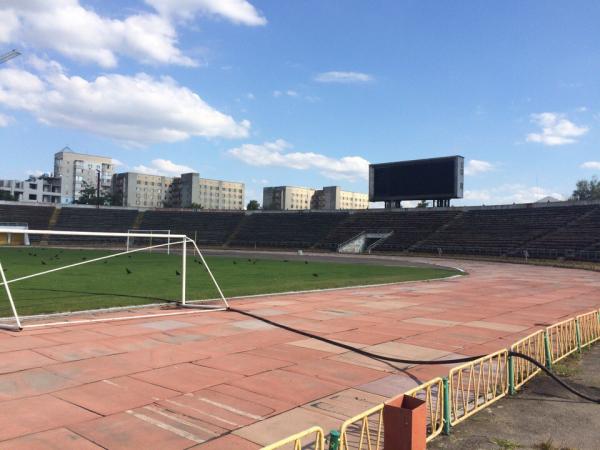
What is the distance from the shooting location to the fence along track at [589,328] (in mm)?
11575

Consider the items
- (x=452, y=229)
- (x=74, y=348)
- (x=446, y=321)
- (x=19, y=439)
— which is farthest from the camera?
(x=452, y=229)

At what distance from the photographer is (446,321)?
14039mm

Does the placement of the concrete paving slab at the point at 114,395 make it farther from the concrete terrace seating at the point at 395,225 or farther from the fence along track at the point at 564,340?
the concrete terrace seating at the point at 395,225

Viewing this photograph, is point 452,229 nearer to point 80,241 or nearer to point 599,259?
point 599,259

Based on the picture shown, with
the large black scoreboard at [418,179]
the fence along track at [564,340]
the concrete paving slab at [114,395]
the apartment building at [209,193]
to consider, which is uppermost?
the apartment building at [209,193]

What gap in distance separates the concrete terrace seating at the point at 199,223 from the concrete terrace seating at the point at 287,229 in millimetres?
2773

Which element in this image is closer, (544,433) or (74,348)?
(544,433)

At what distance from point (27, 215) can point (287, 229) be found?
4345 cm

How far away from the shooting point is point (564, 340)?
36.2 ft

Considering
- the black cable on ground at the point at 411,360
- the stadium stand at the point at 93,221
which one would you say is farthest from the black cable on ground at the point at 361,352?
the stadium stand at the point at 93,221

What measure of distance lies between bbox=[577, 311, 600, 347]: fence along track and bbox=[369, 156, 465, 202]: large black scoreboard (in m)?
54.5

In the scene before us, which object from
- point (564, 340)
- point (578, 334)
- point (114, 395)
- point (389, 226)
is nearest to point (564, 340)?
point (564, 340)

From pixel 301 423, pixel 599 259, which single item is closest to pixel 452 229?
pixel 599 259

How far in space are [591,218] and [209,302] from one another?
54.1m
